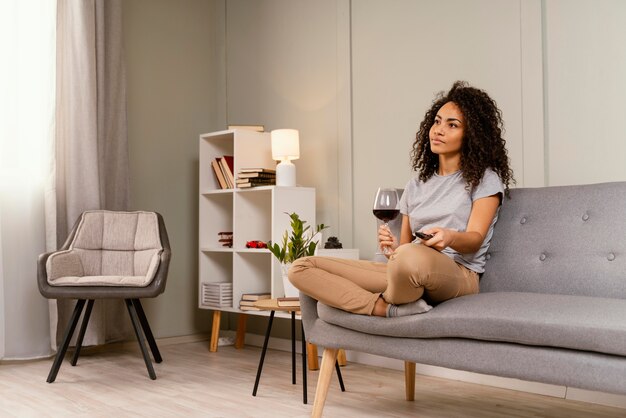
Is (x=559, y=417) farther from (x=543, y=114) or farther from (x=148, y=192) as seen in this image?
(x=148, y=192)

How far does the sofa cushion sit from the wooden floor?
1.82 feet

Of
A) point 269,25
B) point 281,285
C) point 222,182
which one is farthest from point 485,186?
point 269,25

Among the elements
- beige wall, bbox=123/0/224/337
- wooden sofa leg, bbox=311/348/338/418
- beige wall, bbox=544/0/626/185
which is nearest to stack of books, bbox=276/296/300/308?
wooden sofa leg, bbox=311/348/338/418

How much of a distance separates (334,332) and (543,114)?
140 cm

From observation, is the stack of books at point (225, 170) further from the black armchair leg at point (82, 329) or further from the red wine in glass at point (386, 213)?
the red wine in glass at point (386, 213)

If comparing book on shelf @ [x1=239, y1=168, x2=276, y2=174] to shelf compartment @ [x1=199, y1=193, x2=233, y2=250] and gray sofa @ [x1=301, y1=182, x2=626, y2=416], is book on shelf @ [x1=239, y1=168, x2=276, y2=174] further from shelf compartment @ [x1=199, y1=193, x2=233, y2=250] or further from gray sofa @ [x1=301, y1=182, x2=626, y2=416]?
gray sofa @ [x1=301, y1=182, x2=626, y2=416]

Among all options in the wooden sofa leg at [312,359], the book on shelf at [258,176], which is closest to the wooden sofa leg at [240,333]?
the wooden sofa leg at [312,359]

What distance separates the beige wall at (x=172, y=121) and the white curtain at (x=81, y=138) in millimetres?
303

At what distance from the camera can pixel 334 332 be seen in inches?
88.4

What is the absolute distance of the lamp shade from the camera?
3.66 m

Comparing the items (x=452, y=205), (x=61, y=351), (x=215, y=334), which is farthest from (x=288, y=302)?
(x=215, y=334)

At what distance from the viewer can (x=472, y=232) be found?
7.14 ft

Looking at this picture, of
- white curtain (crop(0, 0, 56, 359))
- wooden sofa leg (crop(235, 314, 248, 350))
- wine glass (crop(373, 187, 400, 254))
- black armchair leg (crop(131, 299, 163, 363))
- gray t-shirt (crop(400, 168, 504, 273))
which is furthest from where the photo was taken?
wooden sofa leg (crop(235, 314, 248, 350))

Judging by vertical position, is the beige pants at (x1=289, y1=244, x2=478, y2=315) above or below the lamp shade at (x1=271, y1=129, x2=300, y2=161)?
below
